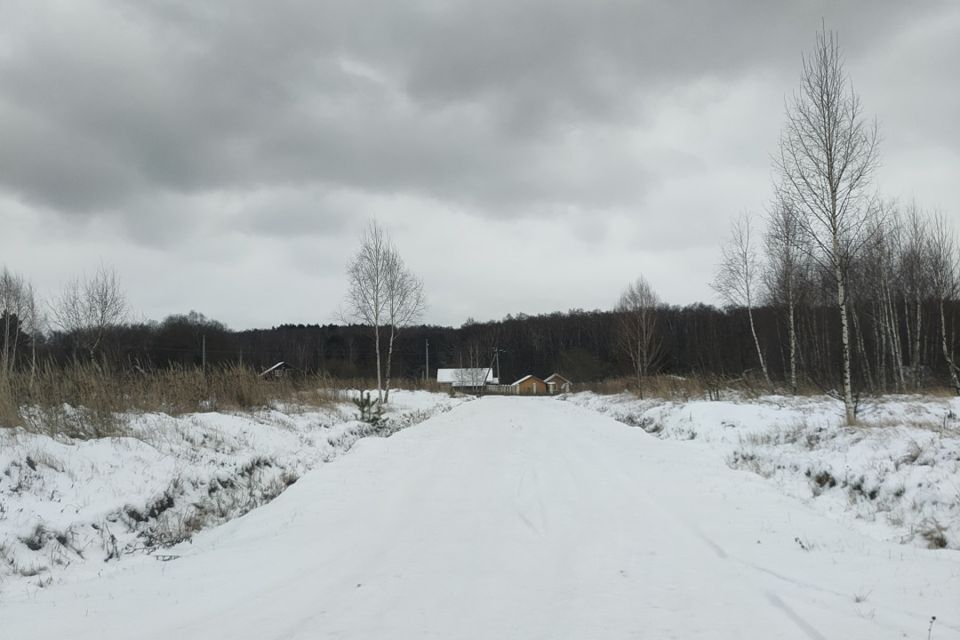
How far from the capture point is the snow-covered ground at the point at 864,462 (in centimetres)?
704

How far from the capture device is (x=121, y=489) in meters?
7.27

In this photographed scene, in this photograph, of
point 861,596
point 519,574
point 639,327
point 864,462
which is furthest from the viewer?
point 639,327

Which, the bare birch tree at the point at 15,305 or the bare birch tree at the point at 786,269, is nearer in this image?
the bare birch tree at the point at 786,269

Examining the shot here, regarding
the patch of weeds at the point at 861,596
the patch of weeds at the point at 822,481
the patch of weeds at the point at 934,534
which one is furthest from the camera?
the patch of weeds at the point at 822,481

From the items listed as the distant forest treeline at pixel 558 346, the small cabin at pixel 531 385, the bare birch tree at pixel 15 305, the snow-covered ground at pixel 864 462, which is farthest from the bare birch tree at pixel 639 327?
the small cabin at pixel 531 385

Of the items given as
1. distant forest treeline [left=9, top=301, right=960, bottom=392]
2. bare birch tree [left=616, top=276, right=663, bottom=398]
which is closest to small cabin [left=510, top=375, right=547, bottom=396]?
distant forest treeline [left=9, top=301, right=960, bottom=392]

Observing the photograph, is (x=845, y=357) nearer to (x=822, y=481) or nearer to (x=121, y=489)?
(x=822, y=481)

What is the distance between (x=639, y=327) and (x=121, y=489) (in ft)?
111

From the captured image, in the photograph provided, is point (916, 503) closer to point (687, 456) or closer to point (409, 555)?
point (687, 456)

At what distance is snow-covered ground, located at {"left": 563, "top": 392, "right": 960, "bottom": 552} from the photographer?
23.1ft

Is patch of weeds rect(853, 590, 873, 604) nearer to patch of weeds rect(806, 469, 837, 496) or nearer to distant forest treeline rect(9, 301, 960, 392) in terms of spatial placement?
patch of weeds rect(806, 469, 837, 496)

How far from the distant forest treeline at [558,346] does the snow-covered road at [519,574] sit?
10727 millimetres

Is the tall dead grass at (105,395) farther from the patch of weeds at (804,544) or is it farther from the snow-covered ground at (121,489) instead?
the patch of weeds at (804,544)

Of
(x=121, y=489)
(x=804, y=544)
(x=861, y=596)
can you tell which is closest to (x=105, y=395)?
(x=121, y=489)
